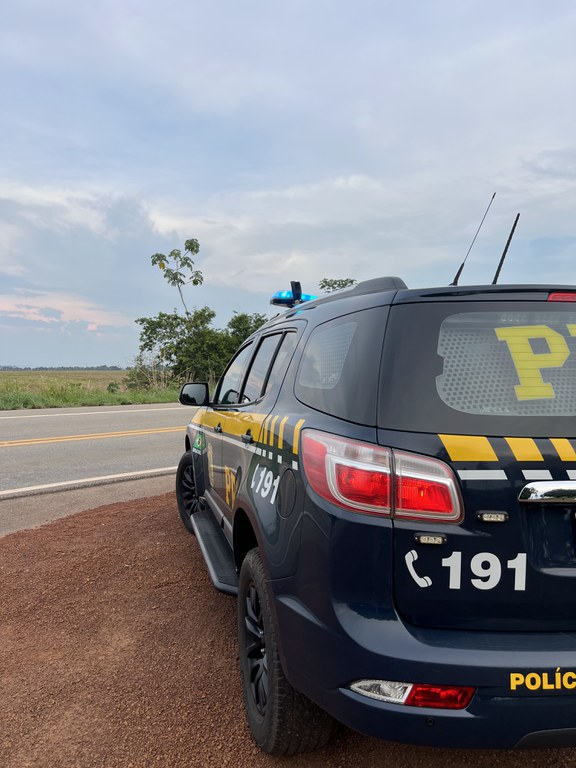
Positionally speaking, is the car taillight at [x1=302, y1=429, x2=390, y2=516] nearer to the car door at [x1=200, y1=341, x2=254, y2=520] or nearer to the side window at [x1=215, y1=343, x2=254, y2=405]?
the car door at [x1=200, y1=341, x2=254, y2=520]

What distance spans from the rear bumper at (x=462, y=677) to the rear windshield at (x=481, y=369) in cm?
60

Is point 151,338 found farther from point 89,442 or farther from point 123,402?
point 89,442

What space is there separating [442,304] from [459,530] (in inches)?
28.7

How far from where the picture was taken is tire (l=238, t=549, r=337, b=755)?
1.99m

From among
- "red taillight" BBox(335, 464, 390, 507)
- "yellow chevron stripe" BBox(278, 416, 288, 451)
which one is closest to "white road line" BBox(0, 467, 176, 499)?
"yellow chevron stripe" BBox(278, 416, 288, 451)

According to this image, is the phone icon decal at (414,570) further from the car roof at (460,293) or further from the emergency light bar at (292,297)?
the emergency light bar at (292,297)

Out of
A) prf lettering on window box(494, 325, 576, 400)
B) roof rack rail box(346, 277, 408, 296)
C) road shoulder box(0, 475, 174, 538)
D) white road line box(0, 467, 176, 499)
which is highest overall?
roof rack rail box(346, 277, 408, 296)

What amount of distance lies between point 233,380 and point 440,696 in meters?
2.62

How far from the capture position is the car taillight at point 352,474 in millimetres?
1654

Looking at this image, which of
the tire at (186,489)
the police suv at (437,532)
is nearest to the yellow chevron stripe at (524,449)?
the police suv at (437,532)

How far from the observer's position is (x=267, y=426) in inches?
95.5

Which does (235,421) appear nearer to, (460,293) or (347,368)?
(347,368)

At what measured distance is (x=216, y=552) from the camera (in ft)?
10.7

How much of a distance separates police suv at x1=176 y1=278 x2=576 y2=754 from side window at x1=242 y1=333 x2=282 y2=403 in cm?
99
